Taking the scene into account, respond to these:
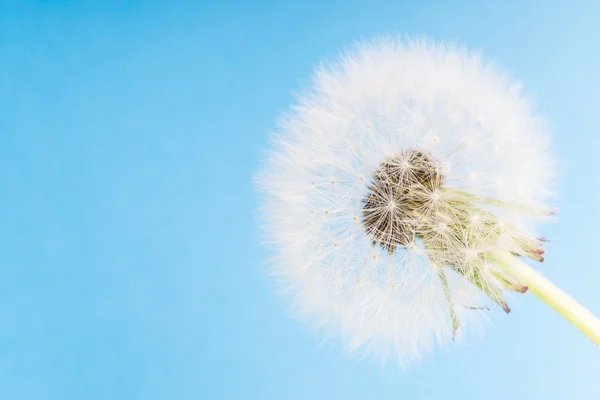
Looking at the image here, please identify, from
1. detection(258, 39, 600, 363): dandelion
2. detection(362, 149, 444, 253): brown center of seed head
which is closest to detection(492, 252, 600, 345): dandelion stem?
detection(258, 39, 600, 363): dandelion

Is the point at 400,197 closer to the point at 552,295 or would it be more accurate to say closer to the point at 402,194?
the point at 402,194

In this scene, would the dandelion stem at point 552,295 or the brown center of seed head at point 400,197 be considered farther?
the brown center of seed head at point 400,197

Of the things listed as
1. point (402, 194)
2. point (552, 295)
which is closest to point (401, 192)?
point (402, 194)

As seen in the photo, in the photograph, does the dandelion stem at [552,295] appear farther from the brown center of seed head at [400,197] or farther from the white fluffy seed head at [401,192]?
the brown center of seed head at [400,197]

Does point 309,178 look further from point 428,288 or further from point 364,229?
point 428,288

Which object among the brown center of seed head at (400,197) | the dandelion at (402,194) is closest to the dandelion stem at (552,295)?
the dandelion at (402,194)

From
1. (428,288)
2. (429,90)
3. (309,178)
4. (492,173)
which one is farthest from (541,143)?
(309,178)

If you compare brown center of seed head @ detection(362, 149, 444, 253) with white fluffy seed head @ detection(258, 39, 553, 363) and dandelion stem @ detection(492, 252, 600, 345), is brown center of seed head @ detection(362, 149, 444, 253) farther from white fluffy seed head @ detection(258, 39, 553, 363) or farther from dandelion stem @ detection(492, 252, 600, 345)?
dandelion stem @ detection(492, 252, 600, 345)
